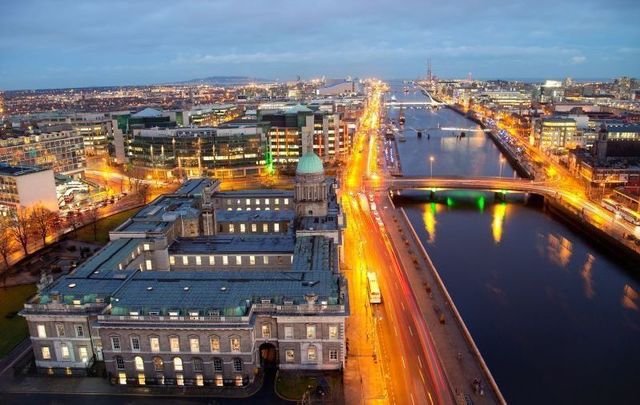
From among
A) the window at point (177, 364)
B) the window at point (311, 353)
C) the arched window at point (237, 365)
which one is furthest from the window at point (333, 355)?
the window at point (177, 364)

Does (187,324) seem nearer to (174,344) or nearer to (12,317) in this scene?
(174,344)

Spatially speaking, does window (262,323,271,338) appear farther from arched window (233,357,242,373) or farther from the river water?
the river water

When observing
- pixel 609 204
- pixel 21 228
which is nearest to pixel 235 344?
pixel 21 228

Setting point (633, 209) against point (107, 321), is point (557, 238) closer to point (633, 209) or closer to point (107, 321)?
point (633, 209)

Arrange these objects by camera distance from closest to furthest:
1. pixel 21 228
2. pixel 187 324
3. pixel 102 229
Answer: pixel 187 324 < pixel 21 228 < pixel 102 229

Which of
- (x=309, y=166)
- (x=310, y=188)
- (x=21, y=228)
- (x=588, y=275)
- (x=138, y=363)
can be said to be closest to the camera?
(x=138, y=363)

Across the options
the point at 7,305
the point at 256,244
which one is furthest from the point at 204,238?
the point at 7,305

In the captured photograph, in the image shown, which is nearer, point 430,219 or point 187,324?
point 187,324
